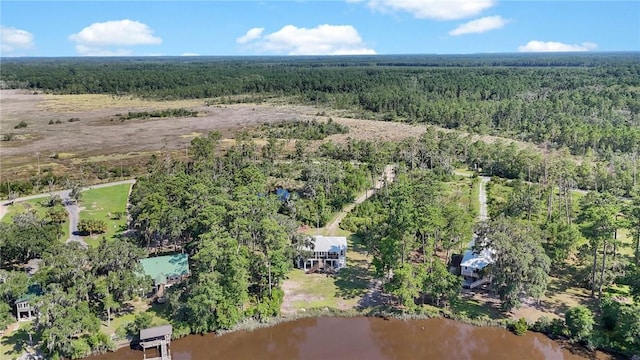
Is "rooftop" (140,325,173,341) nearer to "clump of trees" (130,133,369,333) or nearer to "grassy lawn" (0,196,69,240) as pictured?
"clump of trees" (130,133,369,333)

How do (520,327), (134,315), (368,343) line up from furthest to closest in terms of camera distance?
1. (134,315)
2. (368,343)
3. (520,327)

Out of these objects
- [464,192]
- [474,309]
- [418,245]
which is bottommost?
[474,309]

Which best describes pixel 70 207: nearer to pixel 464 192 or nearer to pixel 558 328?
pixel 464 192

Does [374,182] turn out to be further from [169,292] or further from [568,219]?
[169,292]

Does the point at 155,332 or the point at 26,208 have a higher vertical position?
the point at 26,208

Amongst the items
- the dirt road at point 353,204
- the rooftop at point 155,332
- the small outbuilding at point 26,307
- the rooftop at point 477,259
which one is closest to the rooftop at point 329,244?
the dirt road at point 353,204

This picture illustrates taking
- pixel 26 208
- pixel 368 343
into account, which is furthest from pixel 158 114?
pixel 368 343

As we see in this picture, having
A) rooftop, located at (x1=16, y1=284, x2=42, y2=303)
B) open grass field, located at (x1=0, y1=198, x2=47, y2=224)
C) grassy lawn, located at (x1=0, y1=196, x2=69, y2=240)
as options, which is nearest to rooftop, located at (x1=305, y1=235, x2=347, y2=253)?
rooftop, located at (x1=16, y1=284, x2=42, y2=303)

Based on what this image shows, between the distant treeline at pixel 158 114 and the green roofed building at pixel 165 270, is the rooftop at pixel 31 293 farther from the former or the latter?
the distant treeline at pixel 158 114
